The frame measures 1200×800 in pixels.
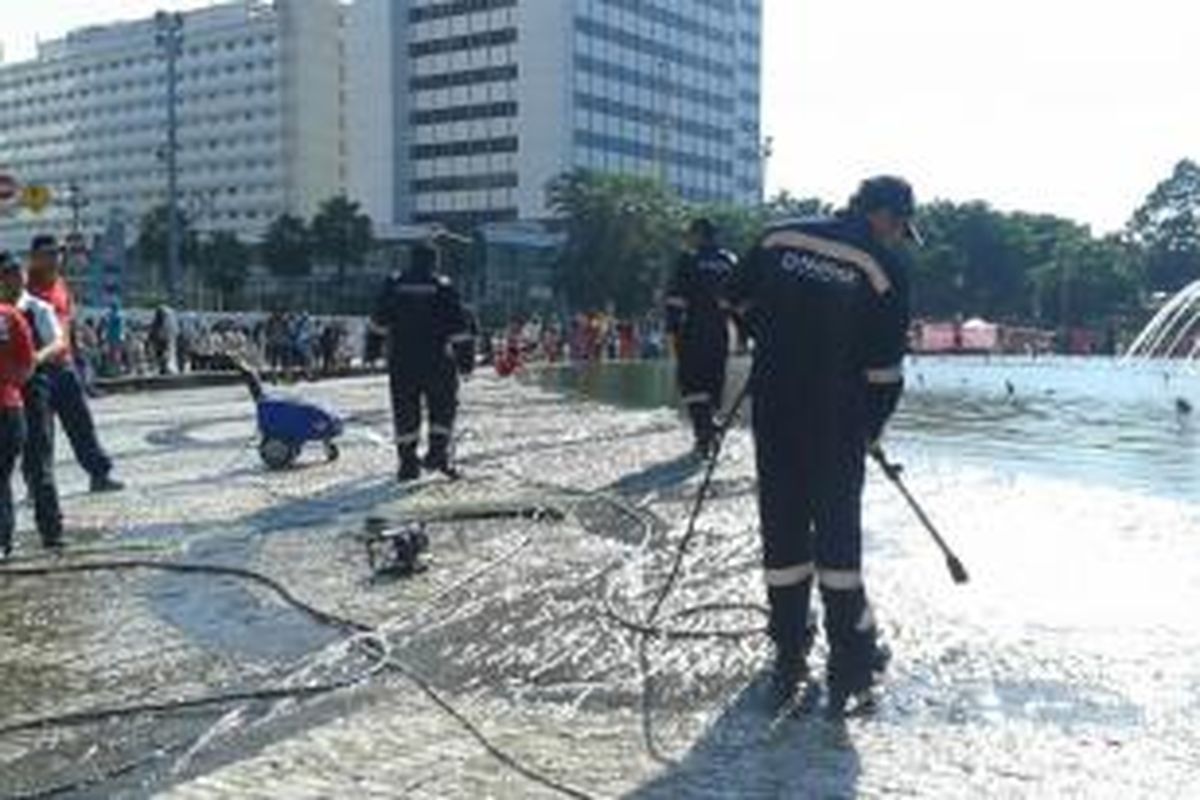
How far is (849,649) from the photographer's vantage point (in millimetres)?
6082

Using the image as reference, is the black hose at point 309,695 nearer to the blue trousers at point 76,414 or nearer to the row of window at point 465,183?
the blue trousers at point 76,414

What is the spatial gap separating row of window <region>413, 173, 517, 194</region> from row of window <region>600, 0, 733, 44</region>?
16698mm

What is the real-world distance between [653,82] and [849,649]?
156644 mm

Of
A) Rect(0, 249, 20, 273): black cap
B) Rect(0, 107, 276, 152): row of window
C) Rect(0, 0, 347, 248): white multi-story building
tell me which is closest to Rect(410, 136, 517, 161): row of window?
Rect(0, 0, 347, 248): white multi-story building

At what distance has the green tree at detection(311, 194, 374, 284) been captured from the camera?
343ft

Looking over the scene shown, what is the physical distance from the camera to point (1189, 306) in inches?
3132

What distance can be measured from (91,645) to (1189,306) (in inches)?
3048

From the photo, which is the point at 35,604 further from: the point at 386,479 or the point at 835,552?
the point at 386,479

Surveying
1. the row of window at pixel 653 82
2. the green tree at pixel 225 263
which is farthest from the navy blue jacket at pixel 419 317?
the row of window at pixel 653 82

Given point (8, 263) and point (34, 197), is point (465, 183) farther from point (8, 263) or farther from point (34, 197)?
point (8, 263)

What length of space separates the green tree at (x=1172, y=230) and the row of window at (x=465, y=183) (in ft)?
163

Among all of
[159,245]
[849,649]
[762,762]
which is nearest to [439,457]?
[849,649]

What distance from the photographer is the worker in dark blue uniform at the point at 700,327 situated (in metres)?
13.5

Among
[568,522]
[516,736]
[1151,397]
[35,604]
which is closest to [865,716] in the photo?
[516,736]
